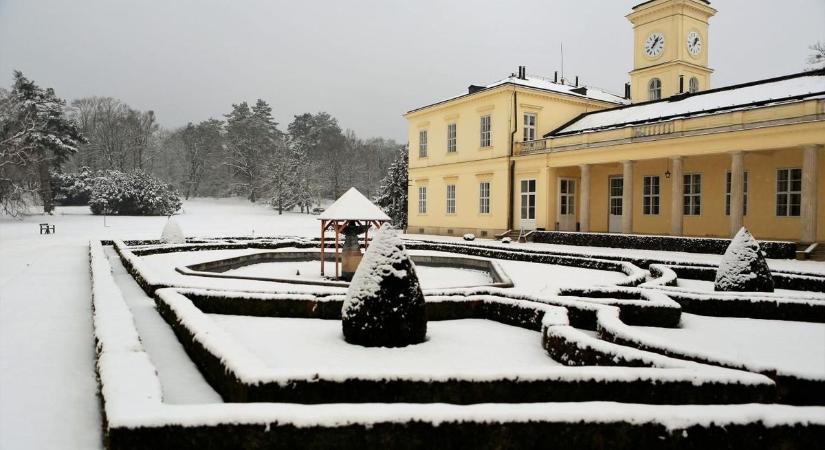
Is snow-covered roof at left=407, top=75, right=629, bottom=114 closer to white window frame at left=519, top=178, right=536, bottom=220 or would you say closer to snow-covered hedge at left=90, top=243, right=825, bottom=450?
white window frame at left=519, top=178, right=536, bottom=220

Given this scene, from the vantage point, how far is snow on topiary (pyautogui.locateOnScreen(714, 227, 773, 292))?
1184 centimetres

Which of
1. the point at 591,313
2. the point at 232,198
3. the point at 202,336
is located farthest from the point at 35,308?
the point at 232,198

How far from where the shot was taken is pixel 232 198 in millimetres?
73188

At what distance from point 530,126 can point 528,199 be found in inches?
178

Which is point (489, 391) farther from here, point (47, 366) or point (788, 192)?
point (788, 192)

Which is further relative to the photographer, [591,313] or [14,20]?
[14,20]

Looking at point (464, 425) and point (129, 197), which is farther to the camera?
point (129, 197)

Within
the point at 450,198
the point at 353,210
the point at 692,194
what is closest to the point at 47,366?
the point at 353,210

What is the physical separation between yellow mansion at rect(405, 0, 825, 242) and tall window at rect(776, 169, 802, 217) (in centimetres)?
4

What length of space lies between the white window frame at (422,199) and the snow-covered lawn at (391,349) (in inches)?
1126

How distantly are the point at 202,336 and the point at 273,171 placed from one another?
58.8m

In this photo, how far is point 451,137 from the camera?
3609 centimetres

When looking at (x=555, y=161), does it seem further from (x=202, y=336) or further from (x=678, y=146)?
(x=202, y=336)

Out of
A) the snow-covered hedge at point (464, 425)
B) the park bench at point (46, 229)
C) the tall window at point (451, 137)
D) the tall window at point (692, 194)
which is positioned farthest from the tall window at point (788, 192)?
the park bench at point (46, 229)
